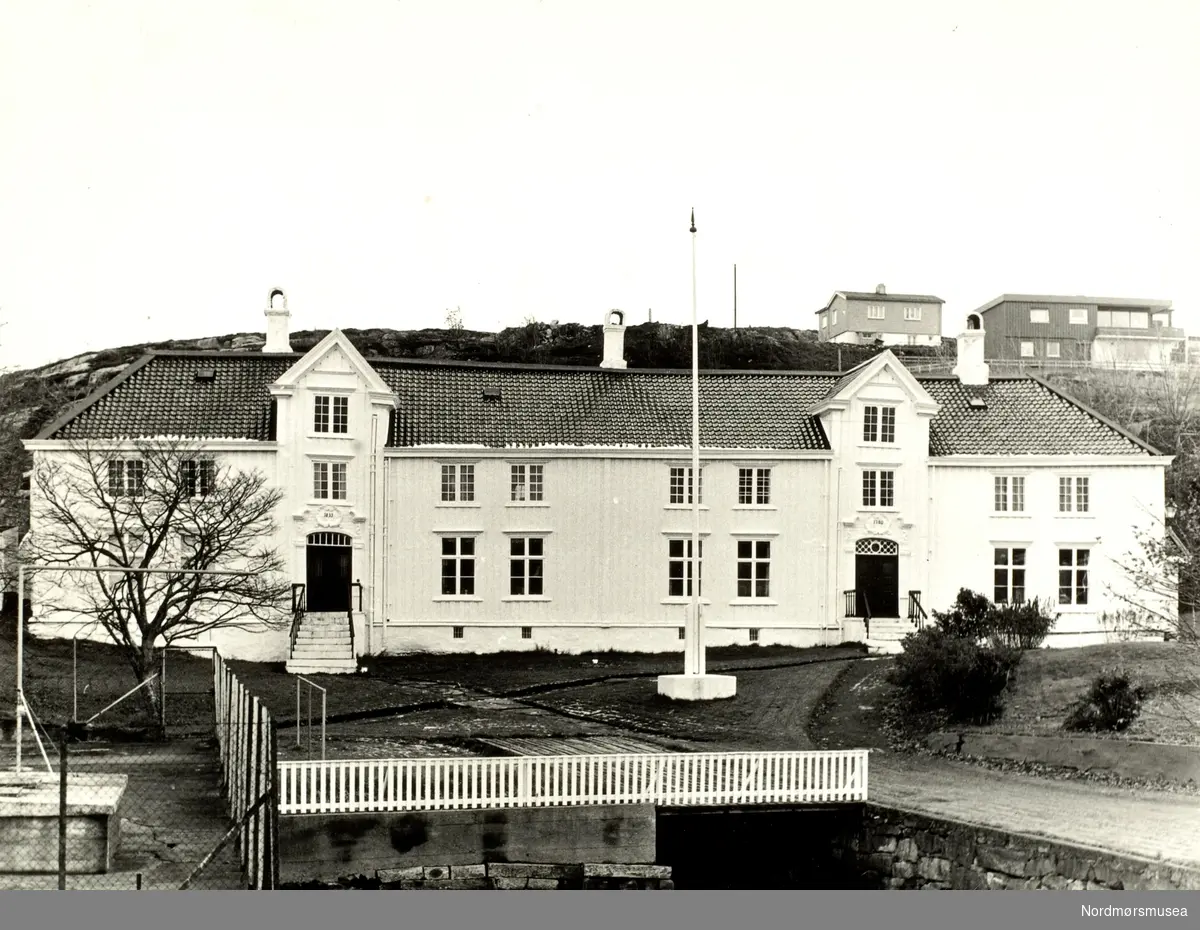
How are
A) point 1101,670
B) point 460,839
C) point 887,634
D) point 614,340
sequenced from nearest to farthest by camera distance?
1. point 460,839
2. point 614,340
3. point 1101,670
4. point 887,634

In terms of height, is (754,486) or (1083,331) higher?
(1083,331)

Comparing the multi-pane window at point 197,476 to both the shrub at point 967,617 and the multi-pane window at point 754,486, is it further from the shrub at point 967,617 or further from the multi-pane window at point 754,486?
the shrub at point 967,617

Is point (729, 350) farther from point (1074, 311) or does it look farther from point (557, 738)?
point (557, 738)

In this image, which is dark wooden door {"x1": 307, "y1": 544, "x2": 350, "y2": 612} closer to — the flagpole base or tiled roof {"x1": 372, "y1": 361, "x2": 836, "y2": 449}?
tiled roof {"x1": 372, "y1": 361, "x2": 836, "y2": 449}

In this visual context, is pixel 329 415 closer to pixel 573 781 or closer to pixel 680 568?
pixel 680 568

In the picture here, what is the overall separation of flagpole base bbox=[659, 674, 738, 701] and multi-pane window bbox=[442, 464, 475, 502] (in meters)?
2.63

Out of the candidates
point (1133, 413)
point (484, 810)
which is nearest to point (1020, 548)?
point (1133, 413)

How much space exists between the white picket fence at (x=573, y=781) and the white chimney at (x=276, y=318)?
396cm

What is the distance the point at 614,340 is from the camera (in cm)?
1144

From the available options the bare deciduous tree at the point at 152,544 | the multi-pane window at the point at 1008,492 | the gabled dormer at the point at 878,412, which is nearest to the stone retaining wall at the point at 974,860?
the multi-pane window at the point at 1008,492

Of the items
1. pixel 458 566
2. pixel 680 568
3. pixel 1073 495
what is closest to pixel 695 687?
pixel 680 568

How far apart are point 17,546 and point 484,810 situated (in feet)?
16.6

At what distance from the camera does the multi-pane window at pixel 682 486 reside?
12.1m

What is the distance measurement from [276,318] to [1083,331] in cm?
772
